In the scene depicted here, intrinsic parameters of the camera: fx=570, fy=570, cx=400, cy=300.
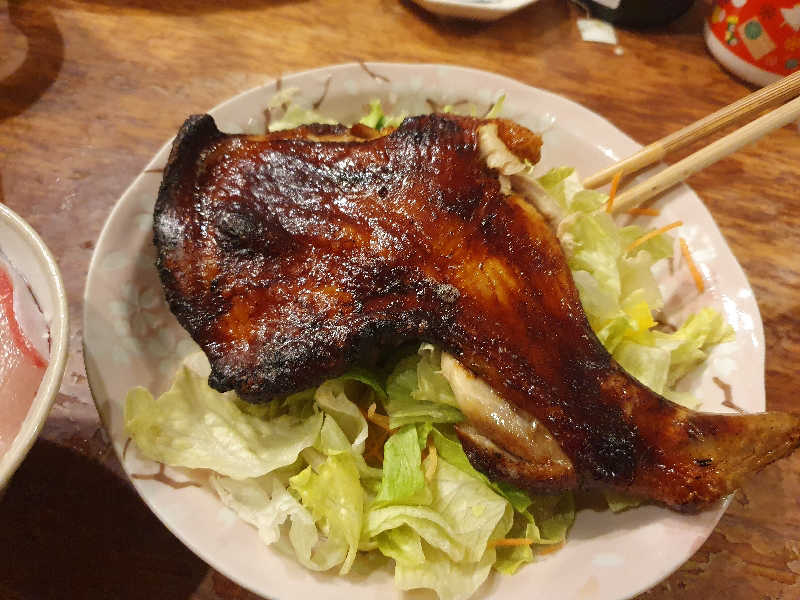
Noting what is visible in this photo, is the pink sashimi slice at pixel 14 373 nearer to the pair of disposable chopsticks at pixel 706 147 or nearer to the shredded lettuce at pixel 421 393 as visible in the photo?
the shredded lettuce at pixel 421 393

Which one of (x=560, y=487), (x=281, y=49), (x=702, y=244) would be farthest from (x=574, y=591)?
(x=281, y=49)

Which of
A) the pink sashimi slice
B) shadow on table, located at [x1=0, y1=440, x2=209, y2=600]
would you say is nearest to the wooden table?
shadow on table, located at [x1=0, y1=440, x2=209, y2=600]

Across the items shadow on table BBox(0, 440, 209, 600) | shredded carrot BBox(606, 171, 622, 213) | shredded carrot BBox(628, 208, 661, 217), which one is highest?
shredded carrot BBox(606, 171, 622, 213)

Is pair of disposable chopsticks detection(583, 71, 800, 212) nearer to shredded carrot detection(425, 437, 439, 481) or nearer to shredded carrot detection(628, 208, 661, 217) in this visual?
shredded carrot detection(628, 208, 661, 217)

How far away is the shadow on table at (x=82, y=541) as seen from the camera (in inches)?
64.5

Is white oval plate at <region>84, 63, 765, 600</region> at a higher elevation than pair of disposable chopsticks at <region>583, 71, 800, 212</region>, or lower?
lower

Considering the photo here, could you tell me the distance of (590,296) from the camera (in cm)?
198

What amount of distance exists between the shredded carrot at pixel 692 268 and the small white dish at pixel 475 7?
5.42ft

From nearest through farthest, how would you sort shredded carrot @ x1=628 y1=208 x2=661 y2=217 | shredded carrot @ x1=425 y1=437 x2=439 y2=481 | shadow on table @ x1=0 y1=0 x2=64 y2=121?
1. shredded carrot @ x1=425 y1=437 x2=439 y2=481
2. shredded carrot @ x1=628 y1=208 x2=661 y2=217
3. shadow on table @ x1=0 y1=0 x2=64 y2=121

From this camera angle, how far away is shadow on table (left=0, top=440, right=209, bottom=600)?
1.64m

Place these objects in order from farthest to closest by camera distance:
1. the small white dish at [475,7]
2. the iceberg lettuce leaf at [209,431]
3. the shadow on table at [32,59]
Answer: the small white dish at [475,7], the shadow on table at [32,59], the iceberg lettuce leaf at [209,431]

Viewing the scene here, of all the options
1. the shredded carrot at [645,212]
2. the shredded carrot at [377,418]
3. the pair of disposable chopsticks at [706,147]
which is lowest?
the shredded carrot at [377,418]

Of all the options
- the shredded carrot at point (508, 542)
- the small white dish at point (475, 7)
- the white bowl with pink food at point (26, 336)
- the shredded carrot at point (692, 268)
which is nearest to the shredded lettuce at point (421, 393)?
the shredded carrot at point (508, 542)

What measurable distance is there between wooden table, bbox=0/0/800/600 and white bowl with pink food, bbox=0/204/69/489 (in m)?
0.61
